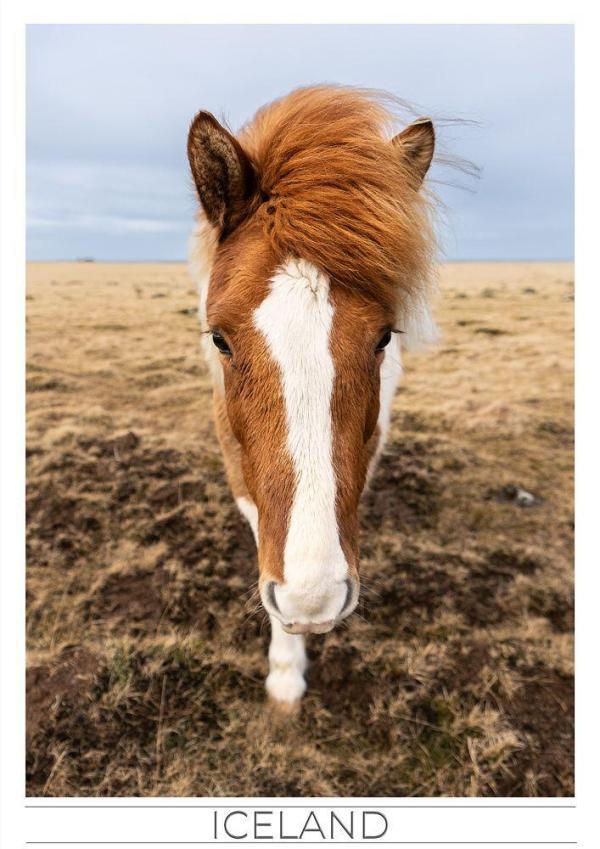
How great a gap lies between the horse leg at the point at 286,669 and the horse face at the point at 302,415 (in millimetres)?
1442

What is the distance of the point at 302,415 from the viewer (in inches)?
62.7

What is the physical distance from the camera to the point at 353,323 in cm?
171

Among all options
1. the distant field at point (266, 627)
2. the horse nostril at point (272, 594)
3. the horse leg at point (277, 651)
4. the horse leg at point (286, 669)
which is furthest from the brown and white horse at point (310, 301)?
the horse leg at point (286, 669)

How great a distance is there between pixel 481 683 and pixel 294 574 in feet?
7.31

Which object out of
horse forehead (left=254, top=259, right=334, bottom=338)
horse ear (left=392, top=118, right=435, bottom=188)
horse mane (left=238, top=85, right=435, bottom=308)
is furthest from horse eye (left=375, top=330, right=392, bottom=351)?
horse ear (left=392, top=118, right=435, bottom=188)

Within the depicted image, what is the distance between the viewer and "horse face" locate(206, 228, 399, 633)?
1.55 m

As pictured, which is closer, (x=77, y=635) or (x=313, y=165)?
(x=313, y=165)

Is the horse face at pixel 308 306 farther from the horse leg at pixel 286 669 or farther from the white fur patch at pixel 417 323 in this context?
the horse leg at pixel 286 669
